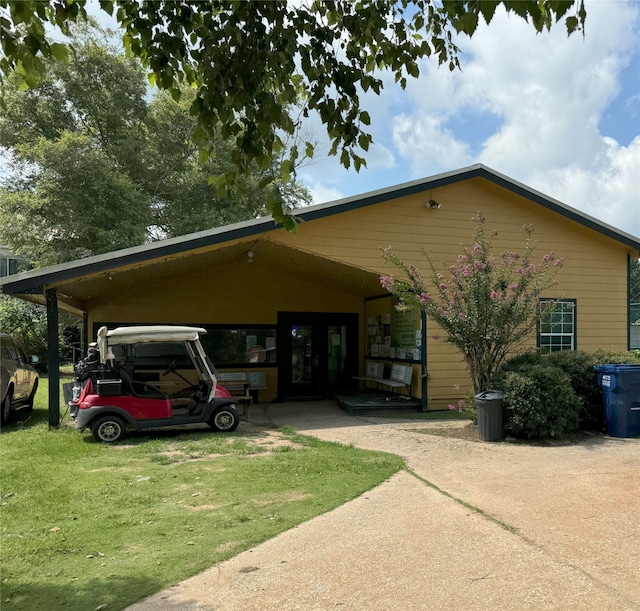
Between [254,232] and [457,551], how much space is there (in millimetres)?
7503

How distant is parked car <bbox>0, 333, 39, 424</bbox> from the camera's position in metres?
10.5

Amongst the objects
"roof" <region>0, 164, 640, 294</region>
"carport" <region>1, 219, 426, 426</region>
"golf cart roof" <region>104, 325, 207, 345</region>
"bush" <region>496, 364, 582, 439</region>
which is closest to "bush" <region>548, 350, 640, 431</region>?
"bush" <region>496, 364, 582, 439</region>

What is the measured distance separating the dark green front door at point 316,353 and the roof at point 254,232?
4873mm

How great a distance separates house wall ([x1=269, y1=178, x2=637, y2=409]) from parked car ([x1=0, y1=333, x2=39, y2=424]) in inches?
227

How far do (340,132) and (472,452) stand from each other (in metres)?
5.63

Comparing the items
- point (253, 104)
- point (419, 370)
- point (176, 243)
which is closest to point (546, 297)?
→ point (419, 370)

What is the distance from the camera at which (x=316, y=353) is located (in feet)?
51.5

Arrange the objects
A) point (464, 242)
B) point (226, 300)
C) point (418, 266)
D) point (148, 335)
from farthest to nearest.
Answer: point (226, 300) < point (464, 242) < point (418, 266) < point (148, 335)

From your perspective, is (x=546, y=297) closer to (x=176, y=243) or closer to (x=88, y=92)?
(x=176, y=243)

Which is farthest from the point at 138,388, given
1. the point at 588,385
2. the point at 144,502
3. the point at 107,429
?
the point at 588,385

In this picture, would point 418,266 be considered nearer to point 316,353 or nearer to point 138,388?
point 316,353

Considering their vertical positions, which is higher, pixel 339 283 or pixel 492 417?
pixel 339 283

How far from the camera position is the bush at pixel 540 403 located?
8.44 meters

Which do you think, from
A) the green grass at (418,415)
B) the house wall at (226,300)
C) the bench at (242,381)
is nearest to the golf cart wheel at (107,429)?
the bench at (242,381)
